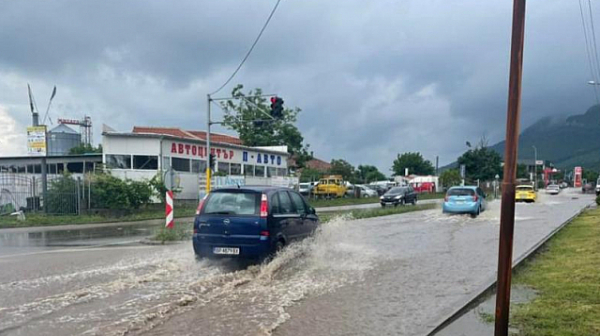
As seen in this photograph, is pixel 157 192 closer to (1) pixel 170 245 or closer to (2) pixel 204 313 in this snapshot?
(1) pixel 170 245

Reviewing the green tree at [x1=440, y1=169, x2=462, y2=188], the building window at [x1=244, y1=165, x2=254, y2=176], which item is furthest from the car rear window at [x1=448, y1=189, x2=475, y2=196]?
the green tree at [x1=440, y1=169, x2=462, y2=188]

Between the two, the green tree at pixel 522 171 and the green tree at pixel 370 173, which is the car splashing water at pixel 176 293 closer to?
the green tree at pixel 370 173

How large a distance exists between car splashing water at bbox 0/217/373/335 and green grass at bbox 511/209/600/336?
3.06 meters

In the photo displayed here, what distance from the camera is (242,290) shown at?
899 centimetres

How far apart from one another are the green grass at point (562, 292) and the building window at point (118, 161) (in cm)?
2956

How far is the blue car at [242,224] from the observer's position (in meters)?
10.6

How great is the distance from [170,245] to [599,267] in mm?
10941

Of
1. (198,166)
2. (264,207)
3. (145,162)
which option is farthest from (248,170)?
(264,207)

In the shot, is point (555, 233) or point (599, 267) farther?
point (555, 233)

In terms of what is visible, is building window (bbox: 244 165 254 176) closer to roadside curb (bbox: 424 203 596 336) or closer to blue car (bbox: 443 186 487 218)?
blue car (bbox: 443 186 487 218)

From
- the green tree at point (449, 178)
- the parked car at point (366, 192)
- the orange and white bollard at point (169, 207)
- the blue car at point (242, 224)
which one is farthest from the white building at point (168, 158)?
the green tree at point (449, 178)

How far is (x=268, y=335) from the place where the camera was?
6.35 m

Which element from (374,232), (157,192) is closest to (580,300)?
(374,232)

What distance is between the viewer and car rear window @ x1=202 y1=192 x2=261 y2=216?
10906 millimetres
